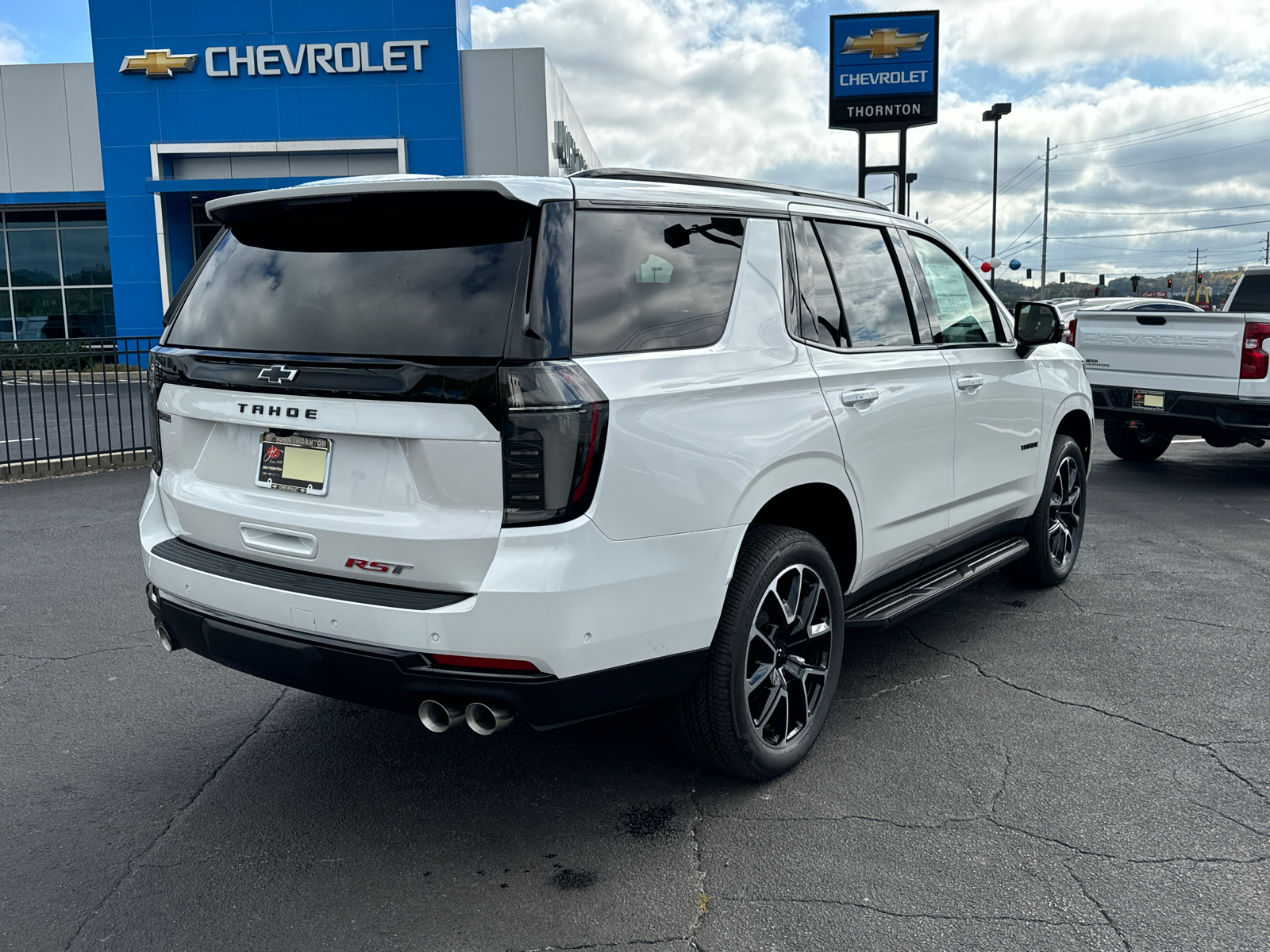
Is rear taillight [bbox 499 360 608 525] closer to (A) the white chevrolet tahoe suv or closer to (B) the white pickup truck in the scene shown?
(A) the white chevrolet tahoe suv

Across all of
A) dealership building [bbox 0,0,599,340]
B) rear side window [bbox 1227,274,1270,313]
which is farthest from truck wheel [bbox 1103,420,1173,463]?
dealership building [bbox 0,0,599,340]

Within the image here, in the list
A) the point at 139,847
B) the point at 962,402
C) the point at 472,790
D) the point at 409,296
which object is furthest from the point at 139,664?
the point at 962,402

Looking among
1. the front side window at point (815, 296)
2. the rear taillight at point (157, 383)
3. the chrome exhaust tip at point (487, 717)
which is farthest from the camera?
the front side window at point (815, 296)

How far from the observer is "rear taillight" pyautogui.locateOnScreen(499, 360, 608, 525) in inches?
104

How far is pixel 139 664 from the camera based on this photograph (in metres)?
4.75

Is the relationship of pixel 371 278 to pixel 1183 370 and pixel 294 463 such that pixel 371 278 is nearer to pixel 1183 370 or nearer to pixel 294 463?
pixel 294 463

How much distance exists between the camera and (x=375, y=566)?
9.34 ft

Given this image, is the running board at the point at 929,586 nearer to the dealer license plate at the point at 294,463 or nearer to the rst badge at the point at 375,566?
the rst badge at the point at 375,566

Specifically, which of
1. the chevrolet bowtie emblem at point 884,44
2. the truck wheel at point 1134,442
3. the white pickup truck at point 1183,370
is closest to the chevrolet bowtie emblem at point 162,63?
the chevrolet bowtie emblem at point 884,44

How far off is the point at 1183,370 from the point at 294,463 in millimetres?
8374

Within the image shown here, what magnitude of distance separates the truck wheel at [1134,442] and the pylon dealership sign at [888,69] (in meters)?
13.8

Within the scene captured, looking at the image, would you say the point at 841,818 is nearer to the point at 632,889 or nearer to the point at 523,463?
the point at 632,889

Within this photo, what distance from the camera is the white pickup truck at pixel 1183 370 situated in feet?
28.0

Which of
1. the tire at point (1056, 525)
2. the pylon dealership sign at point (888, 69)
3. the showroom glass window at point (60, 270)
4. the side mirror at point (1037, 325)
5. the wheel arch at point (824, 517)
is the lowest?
the tire at point (1056, 525)
